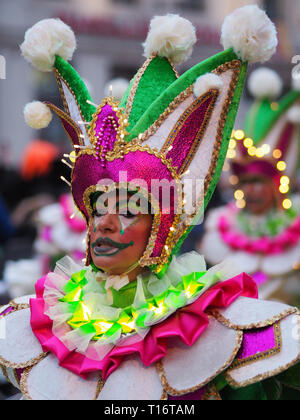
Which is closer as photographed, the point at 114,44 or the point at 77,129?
the point at 77,129

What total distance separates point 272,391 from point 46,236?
12.4ft

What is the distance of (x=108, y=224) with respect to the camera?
2.41 meters

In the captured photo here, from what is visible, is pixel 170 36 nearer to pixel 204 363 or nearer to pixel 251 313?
pixel 251 313

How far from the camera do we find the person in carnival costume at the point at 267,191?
5.15 meters

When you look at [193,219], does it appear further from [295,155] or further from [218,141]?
[295,155]

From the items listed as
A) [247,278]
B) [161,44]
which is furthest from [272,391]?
[161,44]

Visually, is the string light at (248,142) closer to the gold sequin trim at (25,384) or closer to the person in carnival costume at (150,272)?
the person in carnival costume at (150,272)

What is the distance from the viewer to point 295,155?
213 inches

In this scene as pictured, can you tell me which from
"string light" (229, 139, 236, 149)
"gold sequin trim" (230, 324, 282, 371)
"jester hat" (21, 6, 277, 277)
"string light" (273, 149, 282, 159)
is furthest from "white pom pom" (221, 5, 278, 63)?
"string light" (273, 149, 282, 159)

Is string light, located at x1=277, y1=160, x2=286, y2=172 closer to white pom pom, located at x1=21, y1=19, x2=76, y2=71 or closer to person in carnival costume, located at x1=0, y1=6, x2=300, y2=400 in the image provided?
person in carnival costume, located at x1=0, y1=6, x2=300, y2=400

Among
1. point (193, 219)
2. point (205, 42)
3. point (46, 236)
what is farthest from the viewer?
point (205, 42)

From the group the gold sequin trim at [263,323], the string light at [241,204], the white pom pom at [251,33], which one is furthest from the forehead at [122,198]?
the string light at [241,204]

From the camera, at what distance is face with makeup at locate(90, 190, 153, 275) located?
241cm

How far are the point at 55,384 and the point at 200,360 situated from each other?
1.81ft
